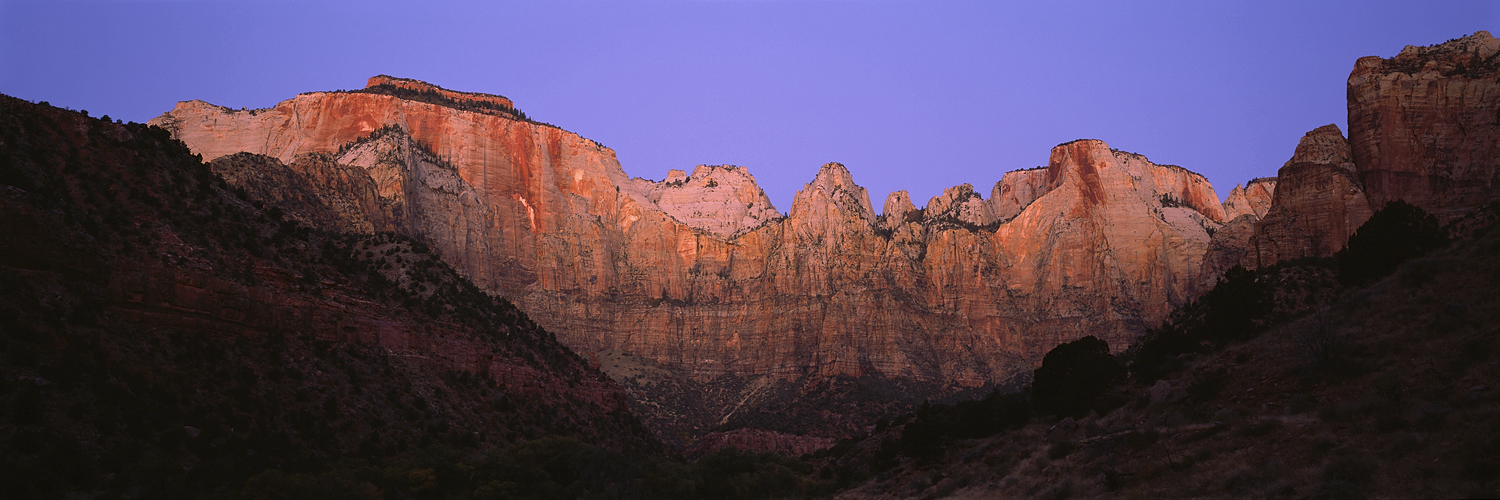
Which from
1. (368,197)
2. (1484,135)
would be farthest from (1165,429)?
(368,197)

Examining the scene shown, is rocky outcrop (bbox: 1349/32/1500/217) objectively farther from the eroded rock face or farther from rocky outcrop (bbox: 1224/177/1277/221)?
rocky outcrop (bbox: 1224/177/1277/221)

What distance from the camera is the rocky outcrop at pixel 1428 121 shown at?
71.8 metres

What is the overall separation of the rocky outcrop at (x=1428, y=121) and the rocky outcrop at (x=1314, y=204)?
1414 millimetres

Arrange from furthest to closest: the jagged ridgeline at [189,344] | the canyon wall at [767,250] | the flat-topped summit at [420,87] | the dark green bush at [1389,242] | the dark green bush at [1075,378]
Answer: the flat-topped summit at [420,87], the canyon wall at [767,250], the dark green bush at [1075,378], the dark green bush at [1389,242], the jagged ridgeline at [189,344]

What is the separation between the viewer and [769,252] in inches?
5915

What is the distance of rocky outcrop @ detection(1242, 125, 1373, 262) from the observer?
79375 millimetres

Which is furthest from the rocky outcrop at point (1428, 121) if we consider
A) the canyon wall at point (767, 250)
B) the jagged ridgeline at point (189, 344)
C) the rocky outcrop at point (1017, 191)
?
the rocky outcrop at point (1017, 191)

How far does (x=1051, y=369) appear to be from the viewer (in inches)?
2304

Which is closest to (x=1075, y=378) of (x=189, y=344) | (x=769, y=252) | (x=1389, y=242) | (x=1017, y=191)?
(x=1389, y=242)

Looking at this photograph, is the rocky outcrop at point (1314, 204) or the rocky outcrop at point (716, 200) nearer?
the rocky outcrop at point (1314, 204)

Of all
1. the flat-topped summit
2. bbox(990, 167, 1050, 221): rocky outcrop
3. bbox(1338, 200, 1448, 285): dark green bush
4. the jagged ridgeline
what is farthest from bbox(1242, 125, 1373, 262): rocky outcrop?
the flat-topped summit

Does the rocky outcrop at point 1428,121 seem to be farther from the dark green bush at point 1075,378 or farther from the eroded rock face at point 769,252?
the eroded rock face at point 769,252

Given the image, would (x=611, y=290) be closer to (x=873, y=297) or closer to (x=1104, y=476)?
(x=873, y=297)

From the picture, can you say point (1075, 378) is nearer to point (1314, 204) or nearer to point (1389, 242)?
point (1389, 242)
